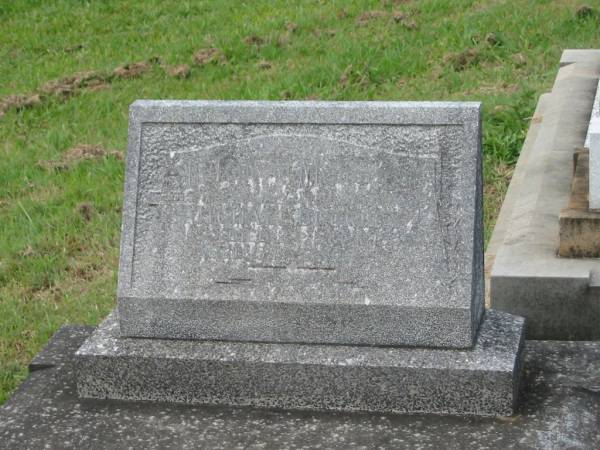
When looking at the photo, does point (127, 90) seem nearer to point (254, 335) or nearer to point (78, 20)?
point (78, 20)

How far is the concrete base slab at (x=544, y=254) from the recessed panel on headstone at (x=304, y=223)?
2.06ft

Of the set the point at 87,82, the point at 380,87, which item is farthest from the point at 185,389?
the point at 87,82

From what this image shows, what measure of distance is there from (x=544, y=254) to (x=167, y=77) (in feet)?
15.9

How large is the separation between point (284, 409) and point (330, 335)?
0.88ft

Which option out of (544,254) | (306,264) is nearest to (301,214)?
(306,264)

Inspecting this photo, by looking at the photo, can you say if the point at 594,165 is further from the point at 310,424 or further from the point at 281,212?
the point at 310,424

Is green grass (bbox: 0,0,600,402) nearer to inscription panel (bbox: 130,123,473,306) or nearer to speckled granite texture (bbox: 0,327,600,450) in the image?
speckled granite texture (bbox: 0,327,600,450)

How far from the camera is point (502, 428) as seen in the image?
136 inches

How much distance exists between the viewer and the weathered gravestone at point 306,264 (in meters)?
3.55

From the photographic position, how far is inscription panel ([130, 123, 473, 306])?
3.56 meters

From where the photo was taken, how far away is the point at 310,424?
357 cm

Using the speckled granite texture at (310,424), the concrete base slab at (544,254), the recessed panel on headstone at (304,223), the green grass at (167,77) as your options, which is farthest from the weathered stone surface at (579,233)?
the green grass at (167,77)

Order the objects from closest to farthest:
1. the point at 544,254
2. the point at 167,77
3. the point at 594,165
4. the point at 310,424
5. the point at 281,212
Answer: the point at 310,424 → the point at 281,212 → the point at 594,165 → the point at 544,254 → the point at 167,77

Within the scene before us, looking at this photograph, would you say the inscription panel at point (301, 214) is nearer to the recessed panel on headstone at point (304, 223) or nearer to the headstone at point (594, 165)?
the recessed panel on headstone at point (304, 223)
